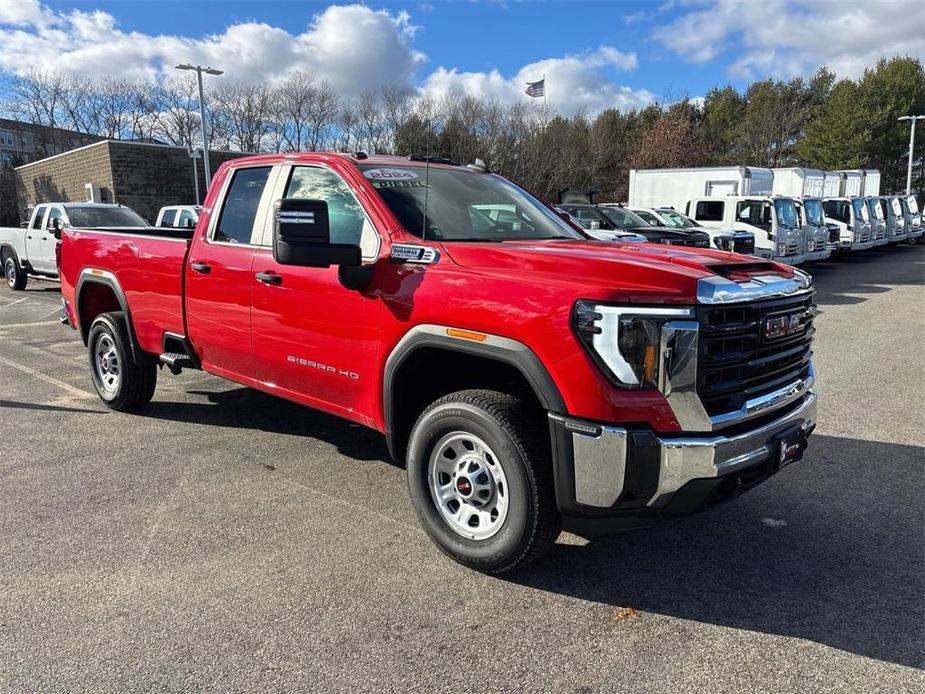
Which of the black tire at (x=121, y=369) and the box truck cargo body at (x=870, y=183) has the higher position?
the box truck cargo body at (x=870, y=183)

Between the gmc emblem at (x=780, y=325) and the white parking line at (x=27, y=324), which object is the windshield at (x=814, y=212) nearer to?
the gmc emblem at (x=780, y=325)

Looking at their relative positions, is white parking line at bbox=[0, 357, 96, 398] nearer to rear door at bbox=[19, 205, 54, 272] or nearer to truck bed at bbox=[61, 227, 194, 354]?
truck bed at bbox=[61, 227, 194, 354]

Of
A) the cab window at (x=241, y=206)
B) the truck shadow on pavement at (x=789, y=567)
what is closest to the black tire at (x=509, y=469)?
the truck shadow on pavement at (x=789, y=567)

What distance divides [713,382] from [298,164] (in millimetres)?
2877

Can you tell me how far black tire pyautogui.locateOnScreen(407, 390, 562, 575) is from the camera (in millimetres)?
3078

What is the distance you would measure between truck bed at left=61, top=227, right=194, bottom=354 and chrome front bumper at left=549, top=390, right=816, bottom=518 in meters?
3.36

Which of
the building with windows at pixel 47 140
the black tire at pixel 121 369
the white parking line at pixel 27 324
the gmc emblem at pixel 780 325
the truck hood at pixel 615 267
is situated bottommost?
the white parking line at pixel 27 324

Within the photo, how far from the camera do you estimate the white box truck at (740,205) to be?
1739 centimetres

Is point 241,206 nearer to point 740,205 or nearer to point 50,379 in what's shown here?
point 50,379

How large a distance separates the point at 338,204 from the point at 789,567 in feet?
10.1

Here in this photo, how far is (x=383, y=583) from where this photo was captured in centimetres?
329

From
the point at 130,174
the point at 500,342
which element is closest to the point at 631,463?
the point at 500,342

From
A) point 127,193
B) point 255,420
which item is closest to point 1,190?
point 127,193

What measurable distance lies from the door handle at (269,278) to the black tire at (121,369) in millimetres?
2074
